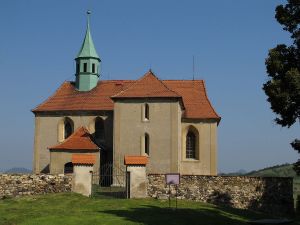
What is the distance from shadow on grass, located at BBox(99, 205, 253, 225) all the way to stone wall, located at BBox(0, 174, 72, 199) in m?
6.20

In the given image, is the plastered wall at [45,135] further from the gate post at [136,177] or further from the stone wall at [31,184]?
the gate post at [136,177]

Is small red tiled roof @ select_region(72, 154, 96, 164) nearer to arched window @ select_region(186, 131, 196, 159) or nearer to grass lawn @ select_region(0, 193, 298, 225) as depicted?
grass lawn @ select_region(0, 193, 298, 225)

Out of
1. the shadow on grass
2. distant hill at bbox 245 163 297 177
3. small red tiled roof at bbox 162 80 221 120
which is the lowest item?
the shadow on grass

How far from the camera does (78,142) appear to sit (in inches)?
1606

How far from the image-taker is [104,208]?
76.9ft

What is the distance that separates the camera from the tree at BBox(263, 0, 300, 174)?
21.3 meters

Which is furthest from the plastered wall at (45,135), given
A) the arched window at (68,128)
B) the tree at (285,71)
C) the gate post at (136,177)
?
the tree at (285,71)

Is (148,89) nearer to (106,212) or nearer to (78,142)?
(78,142)

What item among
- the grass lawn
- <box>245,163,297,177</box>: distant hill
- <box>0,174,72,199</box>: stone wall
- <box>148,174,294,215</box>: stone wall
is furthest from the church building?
<box>245,163,297,177</box>: distant hill

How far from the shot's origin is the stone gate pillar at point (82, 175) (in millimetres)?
28438

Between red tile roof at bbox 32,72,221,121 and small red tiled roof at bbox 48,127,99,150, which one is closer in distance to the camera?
small red tiled roof at bbox 48,127,99,150

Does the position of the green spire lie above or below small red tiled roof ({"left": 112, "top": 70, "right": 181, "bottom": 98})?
above

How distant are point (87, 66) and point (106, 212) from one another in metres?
27.8

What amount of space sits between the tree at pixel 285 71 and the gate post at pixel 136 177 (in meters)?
9.16
